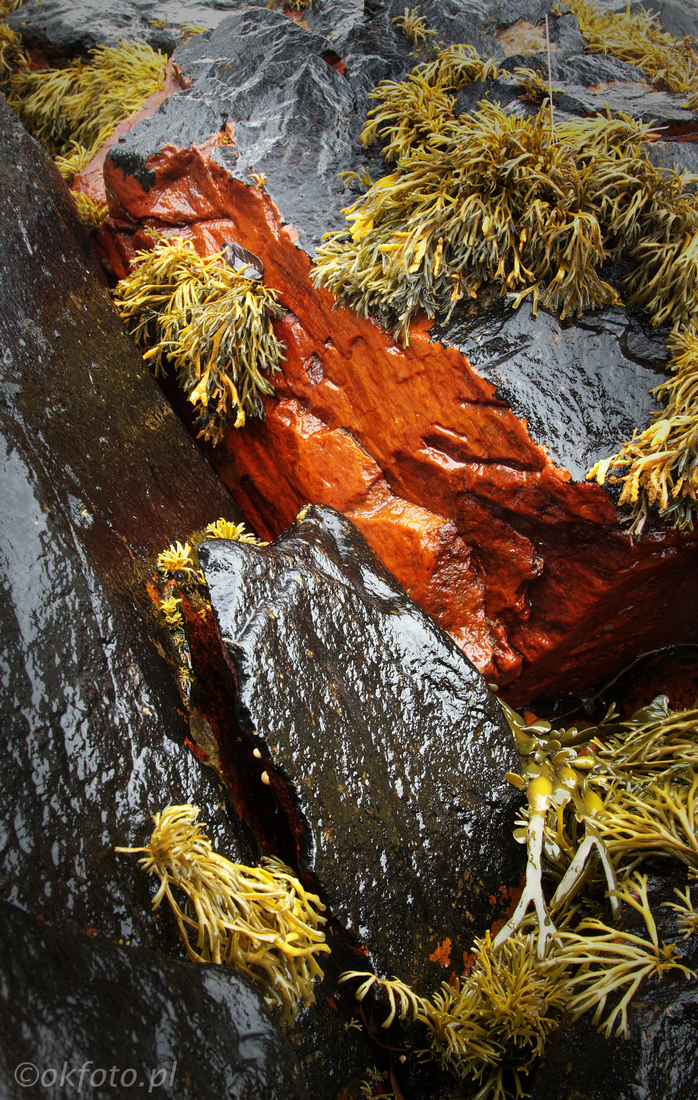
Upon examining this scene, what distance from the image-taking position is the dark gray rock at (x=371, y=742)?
2.45 metres

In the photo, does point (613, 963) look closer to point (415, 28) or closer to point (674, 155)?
point (674, 155)

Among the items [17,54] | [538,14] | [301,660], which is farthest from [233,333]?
[17,54]

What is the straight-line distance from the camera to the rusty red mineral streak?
350 centimetres

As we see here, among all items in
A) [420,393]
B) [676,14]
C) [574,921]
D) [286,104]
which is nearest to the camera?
[574,921]

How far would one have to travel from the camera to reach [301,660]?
2.68 m

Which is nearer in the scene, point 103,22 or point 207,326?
point 207,326

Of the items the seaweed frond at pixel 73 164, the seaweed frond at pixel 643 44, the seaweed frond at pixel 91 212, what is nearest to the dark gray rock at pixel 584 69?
the seaweed frond at pixel 643 44

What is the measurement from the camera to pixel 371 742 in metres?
2.75

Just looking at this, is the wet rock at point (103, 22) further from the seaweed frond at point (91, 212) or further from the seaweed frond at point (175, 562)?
the seaweed frond at point (175, 562)

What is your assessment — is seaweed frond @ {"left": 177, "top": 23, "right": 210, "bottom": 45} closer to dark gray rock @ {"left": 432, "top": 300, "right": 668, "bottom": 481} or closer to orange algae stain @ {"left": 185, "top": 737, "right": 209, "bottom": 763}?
dark gray rock @ {"left": 432, "top": 300, "right": 668, "bottom": 481}

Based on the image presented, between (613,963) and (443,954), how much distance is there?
27.0 inches

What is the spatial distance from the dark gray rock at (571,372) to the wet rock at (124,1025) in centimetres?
279

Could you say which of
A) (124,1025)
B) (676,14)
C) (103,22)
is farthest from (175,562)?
(676,14)

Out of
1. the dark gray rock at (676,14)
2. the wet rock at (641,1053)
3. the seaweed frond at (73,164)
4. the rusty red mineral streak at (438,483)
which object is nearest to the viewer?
the wet rock at (641,1053)
